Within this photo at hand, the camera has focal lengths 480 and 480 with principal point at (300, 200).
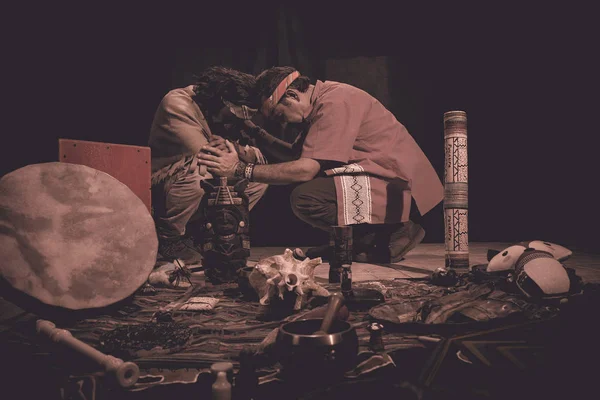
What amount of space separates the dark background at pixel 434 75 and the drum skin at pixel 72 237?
2186 mm

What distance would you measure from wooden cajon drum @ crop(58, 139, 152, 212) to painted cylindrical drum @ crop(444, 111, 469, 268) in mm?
2051

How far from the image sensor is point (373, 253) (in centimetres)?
388

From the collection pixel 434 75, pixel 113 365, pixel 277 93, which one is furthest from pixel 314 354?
pixel 434 75

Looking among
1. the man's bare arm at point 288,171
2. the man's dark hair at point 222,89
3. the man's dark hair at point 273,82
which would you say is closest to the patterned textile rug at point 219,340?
the man's bare arm at point 288,171

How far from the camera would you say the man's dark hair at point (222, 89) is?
12.5 ft

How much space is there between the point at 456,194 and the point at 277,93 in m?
1.43

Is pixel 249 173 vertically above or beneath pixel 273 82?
beneath

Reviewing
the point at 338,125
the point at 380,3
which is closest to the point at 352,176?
the point at 338,125

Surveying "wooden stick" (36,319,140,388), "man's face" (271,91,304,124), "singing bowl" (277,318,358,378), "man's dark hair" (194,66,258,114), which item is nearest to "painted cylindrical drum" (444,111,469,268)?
"man's face" (271,91,304,124)

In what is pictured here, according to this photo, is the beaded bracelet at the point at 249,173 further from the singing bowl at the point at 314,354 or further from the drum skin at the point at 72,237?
the singing bowl at the point at 314,354

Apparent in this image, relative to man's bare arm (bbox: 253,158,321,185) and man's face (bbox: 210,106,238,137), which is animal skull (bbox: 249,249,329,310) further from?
man's face (bbox: 210,106,238,137)

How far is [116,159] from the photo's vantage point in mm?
3008

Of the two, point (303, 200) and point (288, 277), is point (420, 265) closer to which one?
point (303, 200)

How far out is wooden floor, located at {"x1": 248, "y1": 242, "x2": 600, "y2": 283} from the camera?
3.16 m
